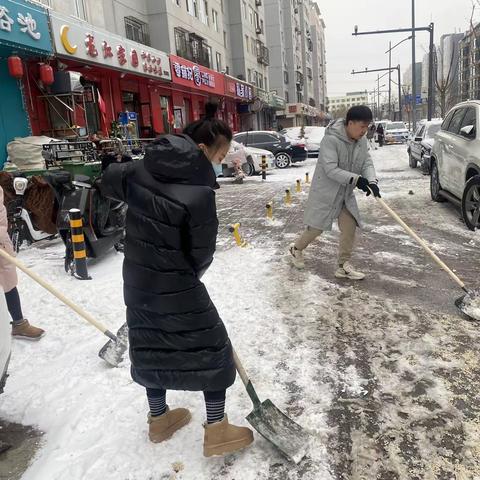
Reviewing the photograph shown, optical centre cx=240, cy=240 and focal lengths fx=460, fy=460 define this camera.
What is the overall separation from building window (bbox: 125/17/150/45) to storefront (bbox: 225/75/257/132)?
6.86 m

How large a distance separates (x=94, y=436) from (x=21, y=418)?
25.2 inches

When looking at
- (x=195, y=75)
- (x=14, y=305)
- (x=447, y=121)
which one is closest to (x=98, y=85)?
(x=195, y=75)

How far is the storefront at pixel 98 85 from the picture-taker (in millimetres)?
12367

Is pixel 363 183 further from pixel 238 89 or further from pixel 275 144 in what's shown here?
pixel 238 89

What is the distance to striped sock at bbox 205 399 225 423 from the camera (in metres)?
2.38

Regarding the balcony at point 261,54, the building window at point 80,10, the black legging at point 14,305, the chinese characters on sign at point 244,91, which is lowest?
the black legging at point 14,305

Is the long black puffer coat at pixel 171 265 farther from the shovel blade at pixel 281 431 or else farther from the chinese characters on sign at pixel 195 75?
the chinese characters on sign at pixel 195 75

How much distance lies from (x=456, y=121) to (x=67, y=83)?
31.8 feet

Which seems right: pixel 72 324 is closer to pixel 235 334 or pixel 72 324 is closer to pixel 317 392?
pixel 235 334

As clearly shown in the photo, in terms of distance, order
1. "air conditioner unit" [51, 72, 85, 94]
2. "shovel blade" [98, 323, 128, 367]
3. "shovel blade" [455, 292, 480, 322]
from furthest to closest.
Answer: "air conditioner unit" [51, 72, 85, 94] < "shovel blade" [455, 292, 480, 322] < "shovel blade" [98, 323, 128, 367]

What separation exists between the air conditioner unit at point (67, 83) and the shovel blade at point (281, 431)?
39.0 ft

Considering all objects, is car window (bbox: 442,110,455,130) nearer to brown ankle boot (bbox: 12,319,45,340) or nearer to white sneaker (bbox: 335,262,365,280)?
white sneaker (bbox: 335,262,365,280)

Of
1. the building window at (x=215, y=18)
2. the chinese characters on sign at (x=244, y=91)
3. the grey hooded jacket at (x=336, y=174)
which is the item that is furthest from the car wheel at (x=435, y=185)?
the building window at (x=215, y=18)

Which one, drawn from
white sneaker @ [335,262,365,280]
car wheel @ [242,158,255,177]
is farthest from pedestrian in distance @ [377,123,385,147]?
white sneaker @ [335,262,365,280]
